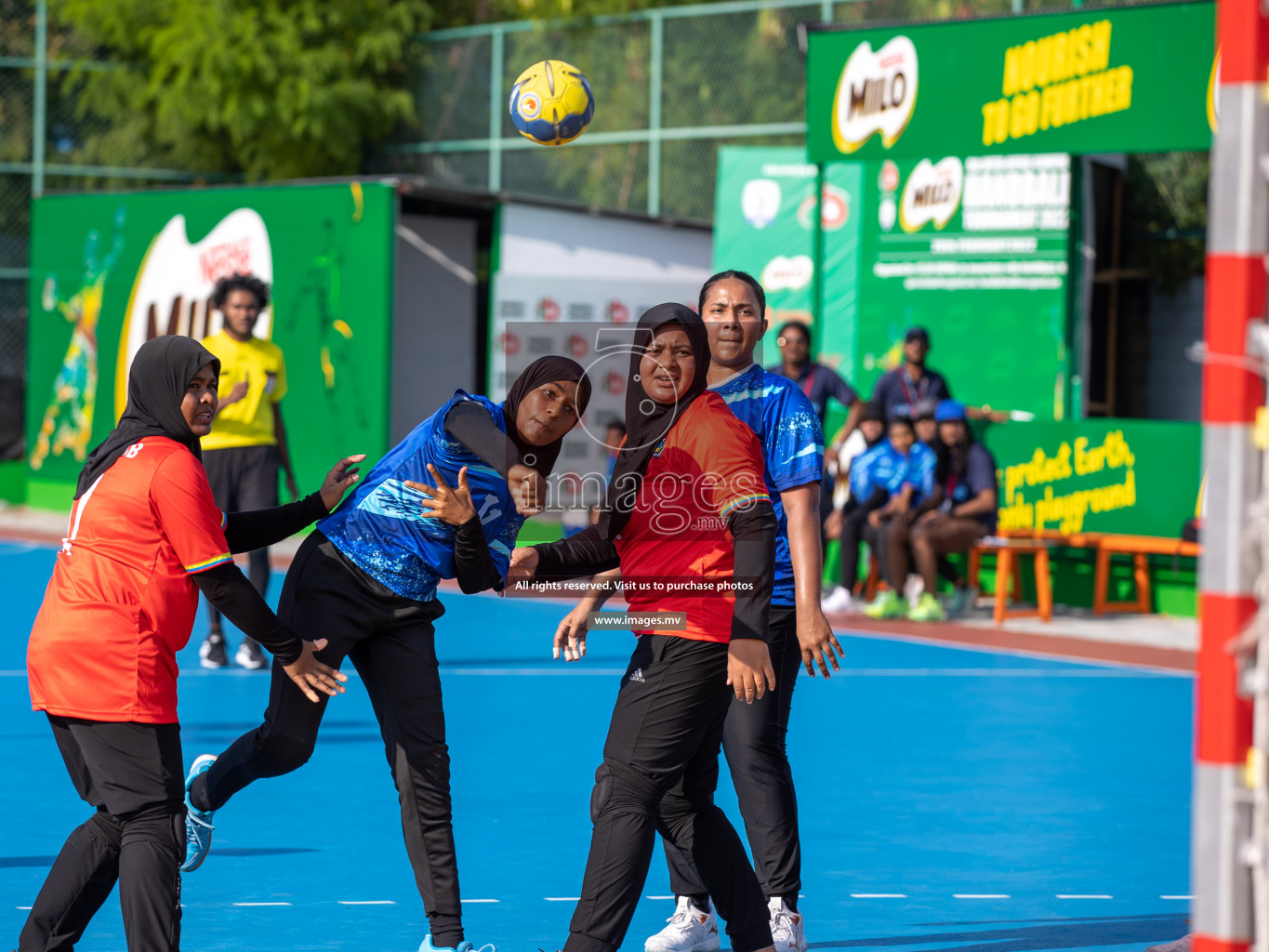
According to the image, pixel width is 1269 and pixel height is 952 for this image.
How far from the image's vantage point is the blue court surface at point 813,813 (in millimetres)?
5480

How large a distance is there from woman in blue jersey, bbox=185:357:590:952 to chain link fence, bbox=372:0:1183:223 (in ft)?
52.1

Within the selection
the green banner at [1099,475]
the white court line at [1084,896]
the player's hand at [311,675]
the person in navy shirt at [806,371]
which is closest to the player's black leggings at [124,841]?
the player's hand at [311,675]

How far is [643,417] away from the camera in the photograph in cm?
468

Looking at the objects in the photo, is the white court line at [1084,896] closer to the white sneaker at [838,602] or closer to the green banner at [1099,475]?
the white sneaker at [838,602]

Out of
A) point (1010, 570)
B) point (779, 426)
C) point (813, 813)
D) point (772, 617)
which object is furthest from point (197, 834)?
point (1010, 570)

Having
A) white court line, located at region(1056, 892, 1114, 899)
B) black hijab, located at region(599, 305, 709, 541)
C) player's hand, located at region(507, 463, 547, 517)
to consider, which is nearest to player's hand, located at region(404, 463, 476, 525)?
player's hand, located at region(507, 463, 547, 517)

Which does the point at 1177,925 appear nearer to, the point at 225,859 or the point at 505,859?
the point at 505,859

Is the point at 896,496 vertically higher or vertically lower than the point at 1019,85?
lower

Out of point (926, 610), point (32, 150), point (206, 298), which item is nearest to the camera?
point (926, 610)

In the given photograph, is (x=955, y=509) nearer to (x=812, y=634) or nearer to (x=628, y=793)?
(x=812, y=634)

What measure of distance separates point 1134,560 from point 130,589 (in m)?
11.4

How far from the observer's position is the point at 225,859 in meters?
6.14

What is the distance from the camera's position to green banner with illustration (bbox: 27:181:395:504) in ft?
59.4

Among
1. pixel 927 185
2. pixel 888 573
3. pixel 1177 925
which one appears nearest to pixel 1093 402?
pixel 927 185
